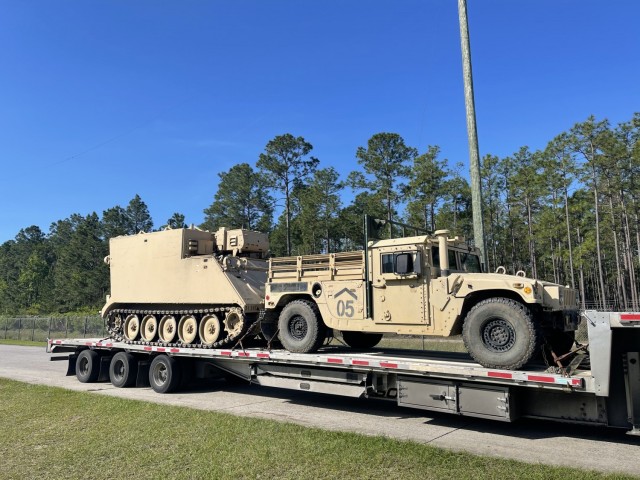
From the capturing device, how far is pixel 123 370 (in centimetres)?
1324

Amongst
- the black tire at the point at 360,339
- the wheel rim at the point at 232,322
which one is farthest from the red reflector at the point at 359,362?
the wheel rim at the point at 232,322

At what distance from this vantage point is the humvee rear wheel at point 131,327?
14.3 metres

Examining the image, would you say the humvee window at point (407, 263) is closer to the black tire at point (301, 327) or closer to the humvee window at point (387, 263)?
the humvee window at point (387, 263)

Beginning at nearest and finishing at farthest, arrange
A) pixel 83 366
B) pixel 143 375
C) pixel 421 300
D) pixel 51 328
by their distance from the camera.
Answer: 1. pixel 421 300
2. pixel 143 375
3. pixel 83 366
4. pixel 51 328

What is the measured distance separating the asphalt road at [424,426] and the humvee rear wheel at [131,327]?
5.09 ft

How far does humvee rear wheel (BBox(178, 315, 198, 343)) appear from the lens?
12805mm

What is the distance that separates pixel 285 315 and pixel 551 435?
516 centimetres

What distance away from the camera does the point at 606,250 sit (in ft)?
170

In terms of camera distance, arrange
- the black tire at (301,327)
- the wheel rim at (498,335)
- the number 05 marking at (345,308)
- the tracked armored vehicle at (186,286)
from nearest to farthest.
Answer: the wheel rim at (498,335)
the number 05 marking at (345,308)
the black tire at (301,327)
the tracked armored vehicle at (186,286)

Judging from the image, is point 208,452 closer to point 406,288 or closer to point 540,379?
point 406,288

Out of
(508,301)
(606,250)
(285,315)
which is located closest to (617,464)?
(508,301)

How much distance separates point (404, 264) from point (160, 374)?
7194 millimetres

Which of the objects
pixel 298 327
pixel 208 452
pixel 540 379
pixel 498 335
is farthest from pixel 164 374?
pixel 540 379

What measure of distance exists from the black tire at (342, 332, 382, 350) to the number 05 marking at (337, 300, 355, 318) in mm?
2519
